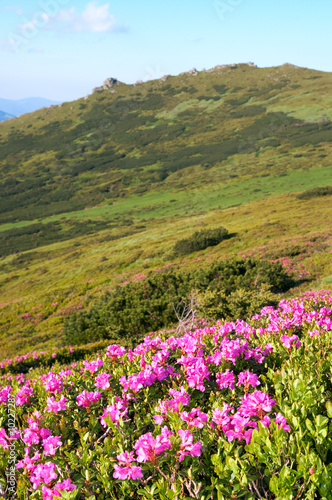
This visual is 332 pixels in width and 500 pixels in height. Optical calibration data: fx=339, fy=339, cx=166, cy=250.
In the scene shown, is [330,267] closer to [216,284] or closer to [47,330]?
[216,284]

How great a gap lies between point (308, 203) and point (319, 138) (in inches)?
5485

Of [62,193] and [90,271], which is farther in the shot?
[62,193]

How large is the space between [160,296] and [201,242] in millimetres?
24923

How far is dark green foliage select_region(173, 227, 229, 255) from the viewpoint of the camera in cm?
4181

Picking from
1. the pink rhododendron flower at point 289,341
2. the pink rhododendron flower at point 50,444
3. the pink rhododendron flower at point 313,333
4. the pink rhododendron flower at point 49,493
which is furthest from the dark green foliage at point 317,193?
the pink rhododendron flower at point 49,493

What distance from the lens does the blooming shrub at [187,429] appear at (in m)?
2.61

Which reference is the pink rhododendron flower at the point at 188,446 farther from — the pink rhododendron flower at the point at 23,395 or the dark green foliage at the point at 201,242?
the dark green foliage at the point at 201,242

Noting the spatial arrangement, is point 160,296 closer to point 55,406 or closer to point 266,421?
point 55,406

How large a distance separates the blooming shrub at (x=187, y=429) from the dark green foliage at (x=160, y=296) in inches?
372

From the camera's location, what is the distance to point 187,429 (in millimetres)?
2938

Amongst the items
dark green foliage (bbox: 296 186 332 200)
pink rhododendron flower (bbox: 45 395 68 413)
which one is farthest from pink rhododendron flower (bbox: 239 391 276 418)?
dark green foliage (bbox: 296 186 332 200)

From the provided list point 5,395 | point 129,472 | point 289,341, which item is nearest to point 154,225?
point 5,395

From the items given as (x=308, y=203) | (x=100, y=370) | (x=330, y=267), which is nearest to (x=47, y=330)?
(x=330, y=267)

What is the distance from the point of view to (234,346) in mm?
4375
